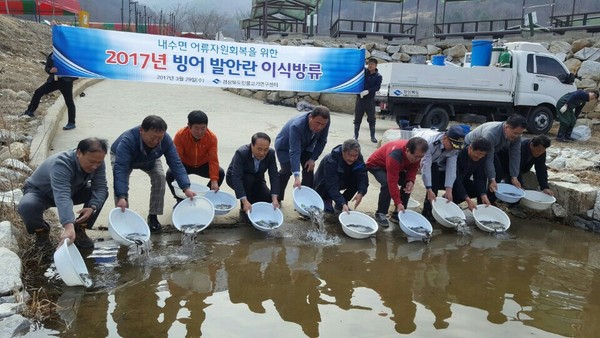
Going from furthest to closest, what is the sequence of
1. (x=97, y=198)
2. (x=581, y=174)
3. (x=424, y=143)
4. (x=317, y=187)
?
1. (x=581, y=174)
2. (x=317, y=187)
3. (x=424, y=143)
4. (x=97, y=198)

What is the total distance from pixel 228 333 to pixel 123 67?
674cm

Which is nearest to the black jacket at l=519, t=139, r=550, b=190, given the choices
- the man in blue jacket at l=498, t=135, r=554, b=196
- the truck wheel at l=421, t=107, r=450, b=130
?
the man in blue jacket at l=498, t=135, r=554, b=196

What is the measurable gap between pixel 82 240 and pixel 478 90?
10.0 meters

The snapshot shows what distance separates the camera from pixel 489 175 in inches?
221

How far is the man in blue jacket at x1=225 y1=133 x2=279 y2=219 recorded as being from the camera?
474 cm

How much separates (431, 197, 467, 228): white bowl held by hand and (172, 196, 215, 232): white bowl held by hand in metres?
2.32

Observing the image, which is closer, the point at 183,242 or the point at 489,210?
the point at 183,242

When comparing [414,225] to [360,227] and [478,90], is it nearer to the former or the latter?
[360,227]

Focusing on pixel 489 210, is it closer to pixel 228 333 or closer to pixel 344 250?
pixel 344 250

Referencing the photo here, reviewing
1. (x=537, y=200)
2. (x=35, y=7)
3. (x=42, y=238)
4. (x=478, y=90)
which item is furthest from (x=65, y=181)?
(x=35, y=7)

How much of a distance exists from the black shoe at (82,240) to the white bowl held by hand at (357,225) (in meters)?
2.27

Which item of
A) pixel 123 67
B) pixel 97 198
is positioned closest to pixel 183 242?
pixel 97 198

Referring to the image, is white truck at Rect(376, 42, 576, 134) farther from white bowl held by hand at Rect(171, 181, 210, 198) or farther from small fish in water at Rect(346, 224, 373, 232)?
white bowl held by hand at Rect(171, 181, 210, 198)

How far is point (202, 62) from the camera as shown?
9.20 metres
